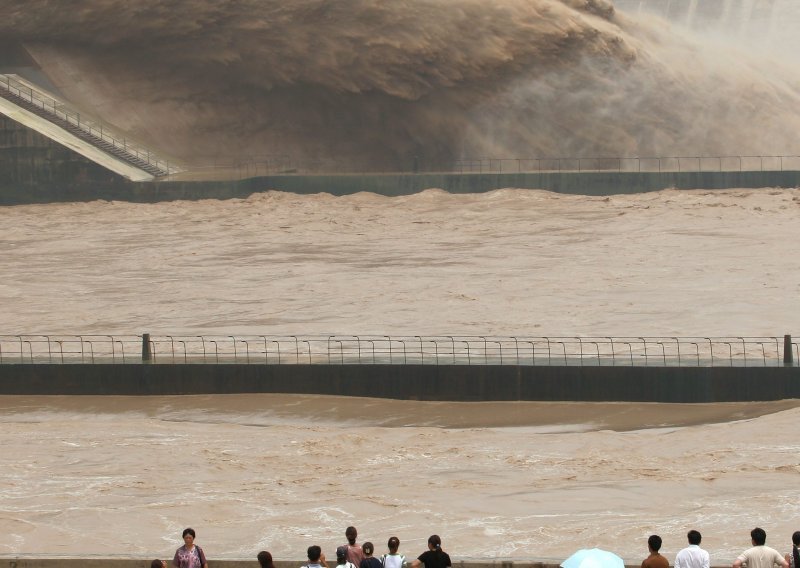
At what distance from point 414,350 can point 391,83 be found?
26093 millimetres

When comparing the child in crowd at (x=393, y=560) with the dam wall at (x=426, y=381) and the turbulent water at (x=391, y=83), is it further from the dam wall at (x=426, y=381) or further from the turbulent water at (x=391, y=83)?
the turbulent water at (x=391, y=83)

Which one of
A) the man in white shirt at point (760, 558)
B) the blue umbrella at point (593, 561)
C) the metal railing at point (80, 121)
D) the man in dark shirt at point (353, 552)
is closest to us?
the blue umbrella at point (593, 561)

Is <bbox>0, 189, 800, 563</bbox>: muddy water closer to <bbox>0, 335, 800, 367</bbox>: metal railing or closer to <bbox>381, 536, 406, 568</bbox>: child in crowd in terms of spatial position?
<bbox>0, 335, 800, 367</bbox>: metal railing

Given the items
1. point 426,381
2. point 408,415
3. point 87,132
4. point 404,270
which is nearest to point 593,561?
point 408,415

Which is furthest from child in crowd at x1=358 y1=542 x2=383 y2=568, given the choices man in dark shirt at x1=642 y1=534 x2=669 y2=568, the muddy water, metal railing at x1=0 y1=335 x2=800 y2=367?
metal railing at x1=0 y1=335 x2=800 y2=367

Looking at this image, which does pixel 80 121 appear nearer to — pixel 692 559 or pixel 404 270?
pixel 404 270

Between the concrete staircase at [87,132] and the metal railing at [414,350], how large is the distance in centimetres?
1976

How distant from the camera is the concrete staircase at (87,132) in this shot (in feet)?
158

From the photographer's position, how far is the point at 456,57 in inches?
1994

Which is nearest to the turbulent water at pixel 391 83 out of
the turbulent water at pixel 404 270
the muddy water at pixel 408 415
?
the turbulent water at pixel 404 270

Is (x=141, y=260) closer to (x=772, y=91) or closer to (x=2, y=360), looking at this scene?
(x=2, y=360)

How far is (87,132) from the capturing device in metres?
48.9

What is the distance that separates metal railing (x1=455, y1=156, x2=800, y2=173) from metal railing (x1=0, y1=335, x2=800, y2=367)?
23.8m

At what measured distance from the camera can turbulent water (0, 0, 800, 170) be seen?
50812 millimetres
